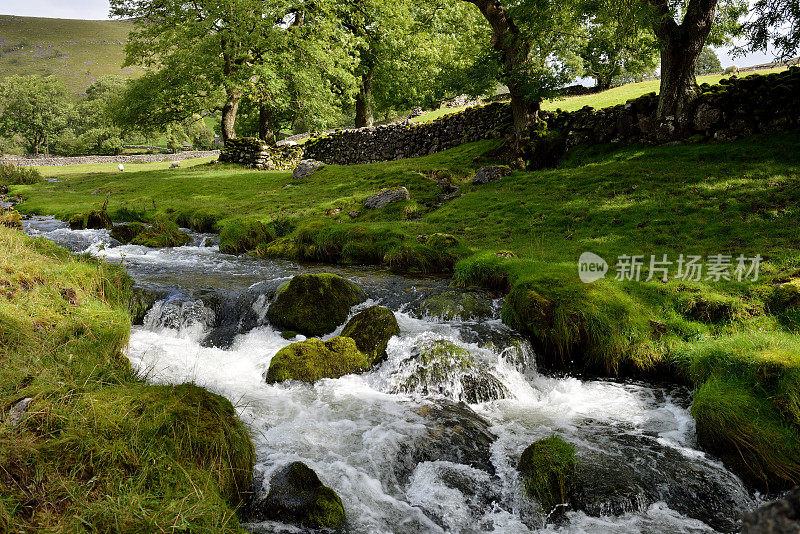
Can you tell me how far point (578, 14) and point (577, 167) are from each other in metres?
5.96

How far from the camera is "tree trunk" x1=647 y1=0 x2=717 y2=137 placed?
16047 mm

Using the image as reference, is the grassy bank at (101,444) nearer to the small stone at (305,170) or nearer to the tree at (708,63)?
the small stone at (305,170)

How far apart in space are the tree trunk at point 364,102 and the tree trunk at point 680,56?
25.2 m

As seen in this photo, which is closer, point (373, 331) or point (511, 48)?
point (373, 331)

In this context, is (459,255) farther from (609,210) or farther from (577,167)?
(577,167)

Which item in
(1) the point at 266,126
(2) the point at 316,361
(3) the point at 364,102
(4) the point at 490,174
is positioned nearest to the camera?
(2) the point at 316,361

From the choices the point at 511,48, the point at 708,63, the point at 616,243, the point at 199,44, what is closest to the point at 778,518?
the point at 616,243

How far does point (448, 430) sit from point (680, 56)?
57.8ft

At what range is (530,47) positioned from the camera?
67.4 ft

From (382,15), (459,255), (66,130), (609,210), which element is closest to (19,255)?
(459,255)

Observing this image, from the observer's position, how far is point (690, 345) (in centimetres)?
763

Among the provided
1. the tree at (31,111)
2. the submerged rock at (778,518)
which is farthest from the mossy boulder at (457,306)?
the tree at (31,111)

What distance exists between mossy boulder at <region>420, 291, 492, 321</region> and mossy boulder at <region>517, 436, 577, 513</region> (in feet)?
14.2

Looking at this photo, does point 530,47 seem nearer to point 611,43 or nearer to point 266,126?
point 611,43
